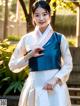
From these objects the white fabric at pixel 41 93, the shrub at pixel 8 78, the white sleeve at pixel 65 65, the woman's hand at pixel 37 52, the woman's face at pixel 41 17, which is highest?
the woman's face at pixel 41 17

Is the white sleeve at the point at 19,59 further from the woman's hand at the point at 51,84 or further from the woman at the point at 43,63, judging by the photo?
the woman's hand at the point at 51,84

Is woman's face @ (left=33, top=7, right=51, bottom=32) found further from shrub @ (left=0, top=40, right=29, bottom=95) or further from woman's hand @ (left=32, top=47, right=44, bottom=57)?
shrub @ (left=0, top=40, right=29, bottom=95)

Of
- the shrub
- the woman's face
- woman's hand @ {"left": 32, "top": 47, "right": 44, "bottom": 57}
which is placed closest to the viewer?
woman's hand @ {"left": 32, "top": 47, "right": 44, "bottom": 57}

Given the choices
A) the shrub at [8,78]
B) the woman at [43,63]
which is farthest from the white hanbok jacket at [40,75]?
the shrub at [8,78]

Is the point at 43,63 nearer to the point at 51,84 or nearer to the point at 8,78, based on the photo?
the point at 51,84

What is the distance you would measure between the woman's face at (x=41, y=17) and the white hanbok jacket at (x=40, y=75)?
2.2 inches

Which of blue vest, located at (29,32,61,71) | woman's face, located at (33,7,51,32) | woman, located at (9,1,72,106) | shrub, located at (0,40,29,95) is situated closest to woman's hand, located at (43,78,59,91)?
woman, located at (9,1,72,106)

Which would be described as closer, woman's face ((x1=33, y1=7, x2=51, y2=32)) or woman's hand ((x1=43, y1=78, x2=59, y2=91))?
woman's hand ((x1=43, y1=78, x2=59, y2=91))

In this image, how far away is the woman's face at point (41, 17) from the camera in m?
3.50

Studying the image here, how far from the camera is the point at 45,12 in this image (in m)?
3.53

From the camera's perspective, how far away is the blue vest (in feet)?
11.3

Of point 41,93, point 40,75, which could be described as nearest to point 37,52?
point 40,75

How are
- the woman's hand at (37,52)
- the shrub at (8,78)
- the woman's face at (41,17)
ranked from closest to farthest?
the woman's hand at (37,52) → the woman's face at (41,17) → the shrub at (8,78)

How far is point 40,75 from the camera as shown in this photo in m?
3.50
